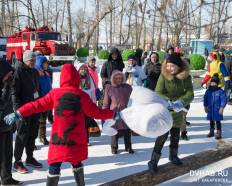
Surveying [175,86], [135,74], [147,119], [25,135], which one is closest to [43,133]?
[25,135]

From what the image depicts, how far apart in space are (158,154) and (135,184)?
0.74 metres

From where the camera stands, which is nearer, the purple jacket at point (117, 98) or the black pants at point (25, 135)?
the black pants at point (25, 135)

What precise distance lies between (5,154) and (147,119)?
1.80 meters

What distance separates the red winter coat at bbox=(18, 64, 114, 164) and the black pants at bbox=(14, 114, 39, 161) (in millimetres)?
1495

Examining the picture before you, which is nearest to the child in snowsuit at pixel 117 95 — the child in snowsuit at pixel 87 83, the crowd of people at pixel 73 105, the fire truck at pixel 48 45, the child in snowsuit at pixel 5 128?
the crowd of people at pixel 73 105

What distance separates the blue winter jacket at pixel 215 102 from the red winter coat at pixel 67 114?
12.7 ft

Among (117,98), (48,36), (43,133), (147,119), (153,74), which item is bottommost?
(43,133)

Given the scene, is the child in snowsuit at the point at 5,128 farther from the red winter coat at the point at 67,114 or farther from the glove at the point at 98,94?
the glove at the point at 98,94

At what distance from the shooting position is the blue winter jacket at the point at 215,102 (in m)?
7.03

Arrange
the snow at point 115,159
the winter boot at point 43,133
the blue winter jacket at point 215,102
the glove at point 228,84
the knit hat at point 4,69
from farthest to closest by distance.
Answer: the glove at point 228,84 < the blue winter jacket at point 215,102 < the winter boot at point 43,133 < the snow at point 115,159 < the knit hat at point 4,69

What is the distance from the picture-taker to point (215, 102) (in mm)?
7070

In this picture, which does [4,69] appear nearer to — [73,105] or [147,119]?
[73,105]

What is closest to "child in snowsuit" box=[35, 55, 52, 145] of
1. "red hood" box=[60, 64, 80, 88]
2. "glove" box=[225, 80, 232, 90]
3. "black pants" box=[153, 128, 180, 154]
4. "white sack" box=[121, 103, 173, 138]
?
"black pants" box=[153, 128, 180, 154]

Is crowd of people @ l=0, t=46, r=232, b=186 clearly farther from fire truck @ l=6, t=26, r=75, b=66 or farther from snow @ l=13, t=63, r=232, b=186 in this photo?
fire truck @ l=6, t=26, r=75, b=66
